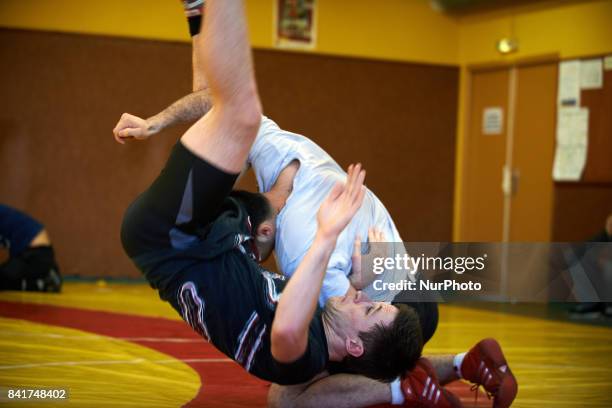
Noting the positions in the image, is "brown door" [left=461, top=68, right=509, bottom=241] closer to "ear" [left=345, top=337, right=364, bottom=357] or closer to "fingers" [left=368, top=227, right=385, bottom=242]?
"fingers" [left=368, top=227, right=385, bottom=242]

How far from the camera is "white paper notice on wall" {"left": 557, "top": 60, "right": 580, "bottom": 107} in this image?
8.10 meters

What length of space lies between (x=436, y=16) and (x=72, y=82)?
3719 mm

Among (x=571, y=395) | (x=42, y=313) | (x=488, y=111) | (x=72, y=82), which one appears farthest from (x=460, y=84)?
(x=571, y=395)

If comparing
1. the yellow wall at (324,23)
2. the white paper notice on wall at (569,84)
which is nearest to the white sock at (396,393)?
the white paper notice on wall at (569,84)

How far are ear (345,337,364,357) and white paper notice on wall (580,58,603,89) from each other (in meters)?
5.56

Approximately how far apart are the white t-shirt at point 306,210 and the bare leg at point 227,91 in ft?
2.19

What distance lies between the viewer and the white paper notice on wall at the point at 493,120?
905cm

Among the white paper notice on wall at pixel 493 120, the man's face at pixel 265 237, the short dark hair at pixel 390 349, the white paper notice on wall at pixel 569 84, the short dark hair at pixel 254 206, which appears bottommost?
the short dark hair at pixel 390 349

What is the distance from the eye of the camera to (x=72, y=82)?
8156 mm

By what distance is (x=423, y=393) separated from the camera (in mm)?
3195

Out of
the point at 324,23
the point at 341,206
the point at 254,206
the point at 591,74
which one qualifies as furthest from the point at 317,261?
the point at 324,23

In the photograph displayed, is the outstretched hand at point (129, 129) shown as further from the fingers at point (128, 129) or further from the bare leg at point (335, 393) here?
the bare leg at point (335, 393)

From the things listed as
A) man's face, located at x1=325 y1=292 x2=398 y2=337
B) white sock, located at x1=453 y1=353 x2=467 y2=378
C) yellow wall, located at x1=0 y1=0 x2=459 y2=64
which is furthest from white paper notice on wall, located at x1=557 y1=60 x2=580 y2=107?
man's face, located at x1=325 y1=292 x2=398 y2=337

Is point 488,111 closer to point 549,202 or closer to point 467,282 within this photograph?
point 549,202
